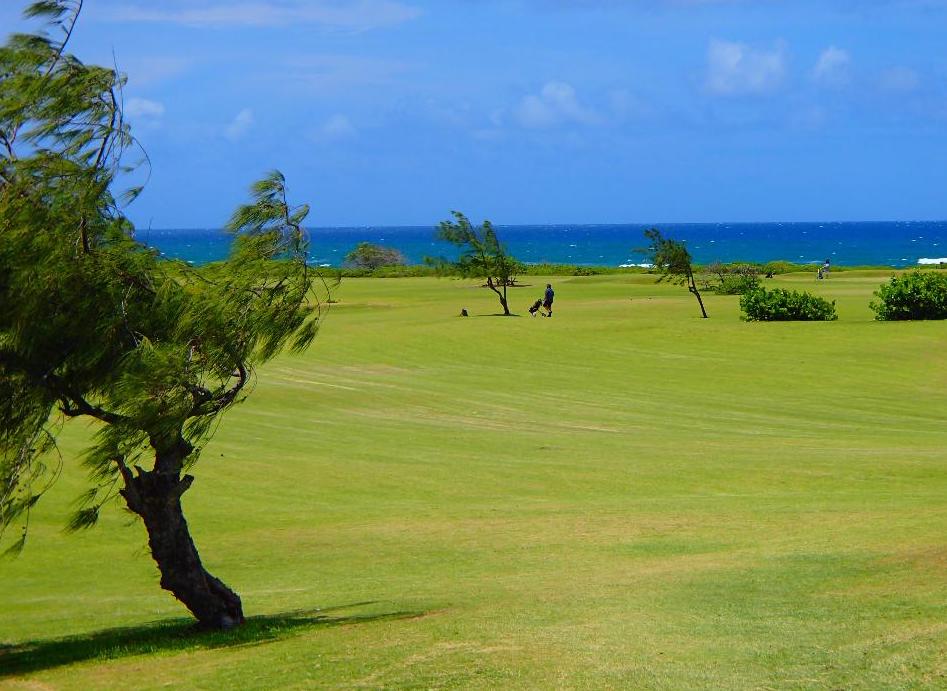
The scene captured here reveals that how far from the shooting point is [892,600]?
1342cm

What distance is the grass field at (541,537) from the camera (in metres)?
12.3

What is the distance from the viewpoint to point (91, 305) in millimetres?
14195

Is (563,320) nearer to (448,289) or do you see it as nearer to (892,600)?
(448,289)

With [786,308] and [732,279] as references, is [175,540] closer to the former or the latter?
[786,308]

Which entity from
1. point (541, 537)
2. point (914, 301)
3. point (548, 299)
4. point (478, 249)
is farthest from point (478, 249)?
point (541, 537)

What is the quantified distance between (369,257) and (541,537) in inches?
4565

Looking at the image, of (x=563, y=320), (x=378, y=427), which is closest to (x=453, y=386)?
(x=378, y=427)

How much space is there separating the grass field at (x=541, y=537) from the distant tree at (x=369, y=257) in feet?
265

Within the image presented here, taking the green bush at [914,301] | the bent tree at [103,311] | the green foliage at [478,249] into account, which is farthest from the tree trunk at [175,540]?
the green foliage at [478,249]

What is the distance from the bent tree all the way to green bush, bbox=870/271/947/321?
1952 inches

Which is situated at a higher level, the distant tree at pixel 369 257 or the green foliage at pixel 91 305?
the distant tree at pixel 369 257

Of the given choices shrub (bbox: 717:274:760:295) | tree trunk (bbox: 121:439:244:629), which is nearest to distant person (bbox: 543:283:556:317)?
shrub (bbox: 717:274:760:295)

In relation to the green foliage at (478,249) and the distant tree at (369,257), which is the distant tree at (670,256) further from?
the distant tree at (369,257)

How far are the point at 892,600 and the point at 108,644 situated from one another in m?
9.21
